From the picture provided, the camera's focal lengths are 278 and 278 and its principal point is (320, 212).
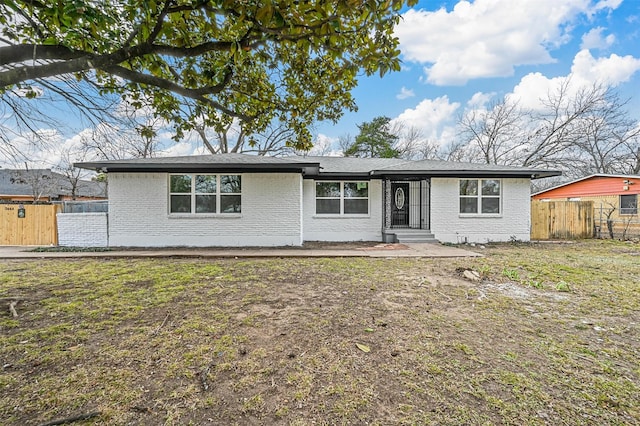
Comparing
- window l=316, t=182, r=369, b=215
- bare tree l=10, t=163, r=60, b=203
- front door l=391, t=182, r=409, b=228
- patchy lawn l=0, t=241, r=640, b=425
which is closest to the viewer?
patchy lawn l=0, t=241, r=640, b=425

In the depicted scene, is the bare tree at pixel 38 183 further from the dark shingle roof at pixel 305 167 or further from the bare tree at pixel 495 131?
the bare tree at pixel 495 131

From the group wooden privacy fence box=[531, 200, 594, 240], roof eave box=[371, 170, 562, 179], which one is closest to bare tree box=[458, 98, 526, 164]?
wooden privacy fence box=[531, 200, 594, 240]

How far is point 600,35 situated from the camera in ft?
49.8

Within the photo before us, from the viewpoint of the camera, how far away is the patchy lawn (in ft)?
6.97

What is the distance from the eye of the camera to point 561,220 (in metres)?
12.8

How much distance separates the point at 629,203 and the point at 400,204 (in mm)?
14554

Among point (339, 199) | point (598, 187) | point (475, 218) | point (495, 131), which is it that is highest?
point (495, 131)

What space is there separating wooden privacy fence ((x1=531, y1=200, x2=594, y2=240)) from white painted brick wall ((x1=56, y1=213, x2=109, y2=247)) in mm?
17608

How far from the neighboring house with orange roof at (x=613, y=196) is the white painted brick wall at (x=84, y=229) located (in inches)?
838

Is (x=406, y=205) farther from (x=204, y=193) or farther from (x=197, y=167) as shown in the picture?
(x=197, y=167)

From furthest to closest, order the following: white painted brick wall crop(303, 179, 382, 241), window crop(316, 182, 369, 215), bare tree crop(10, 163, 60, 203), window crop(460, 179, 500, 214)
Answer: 1. bare tree crop(10, 163, 60, 203)
2. window crop(316, 182, 369, 215)
3. white painted brick wall crop(303, 179, 382, 241)
4. window crop(460, 179, 500, 214)

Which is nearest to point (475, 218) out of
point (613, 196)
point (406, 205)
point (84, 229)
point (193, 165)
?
point (406, 205)

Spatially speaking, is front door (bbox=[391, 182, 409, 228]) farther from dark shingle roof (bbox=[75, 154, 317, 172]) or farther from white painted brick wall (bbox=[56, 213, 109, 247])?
white painted brick wall (bbox=[56, 213, 109, 247])

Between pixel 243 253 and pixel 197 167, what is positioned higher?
pixel 197 167
